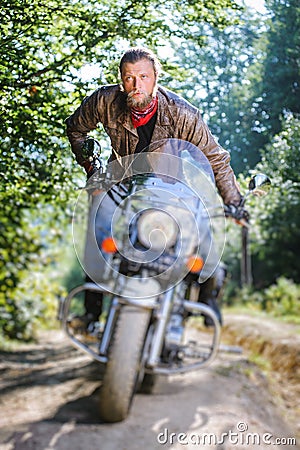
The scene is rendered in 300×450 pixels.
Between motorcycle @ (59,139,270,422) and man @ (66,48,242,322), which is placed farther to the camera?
motorcycle @ (59,139,270,422)

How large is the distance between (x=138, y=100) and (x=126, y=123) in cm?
8

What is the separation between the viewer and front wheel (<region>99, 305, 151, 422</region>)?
10.1 ft

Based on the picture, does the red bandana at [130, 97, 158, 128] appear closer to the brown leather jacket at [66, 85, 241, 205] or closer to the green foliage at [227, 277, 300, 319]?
the brown leather jacket at [66, 85, 241, 205]

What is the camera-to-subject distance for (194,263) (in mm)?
3488

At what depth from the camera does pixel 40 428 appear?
3.21 m

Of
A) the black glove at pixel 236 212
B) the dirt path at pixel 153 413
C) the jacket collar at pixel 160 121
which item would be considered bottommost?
the dirt path at pixel 153 413

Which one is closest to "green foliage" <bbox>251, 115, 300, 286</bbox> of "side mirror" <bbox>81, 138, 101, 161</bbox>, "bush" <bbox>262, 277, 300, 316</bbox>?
"side mirror" <bbox>81, 138, 101, 161</bbox>

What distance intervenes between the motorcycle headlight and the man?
109cm

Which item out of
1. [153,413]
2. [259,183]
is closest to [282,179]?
[259,183]

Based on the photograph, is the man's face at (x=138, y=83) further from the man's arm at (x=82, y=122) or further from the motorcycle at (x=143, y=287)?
the motorcycle at (x=143, y=287)

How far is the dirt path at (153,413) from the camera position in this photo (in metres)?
3.09
